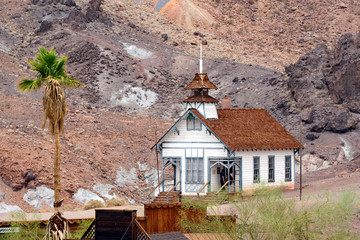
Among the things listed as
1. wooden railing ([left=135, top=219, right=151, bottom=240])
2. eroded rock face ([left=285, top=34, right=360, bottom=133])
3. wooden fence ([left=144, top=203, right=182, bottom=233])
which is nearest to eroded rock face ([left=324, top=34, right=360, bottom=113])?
eroded rock face ([left=285, top=34, right=360, bottom=133])

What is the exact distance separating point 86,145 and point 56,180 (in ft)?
110

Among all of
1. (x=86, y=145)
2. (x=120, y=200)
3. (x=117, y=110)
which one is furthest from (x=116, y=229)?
(x=117, y=110)

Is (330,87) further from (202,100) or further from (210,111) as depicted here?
(202,100)

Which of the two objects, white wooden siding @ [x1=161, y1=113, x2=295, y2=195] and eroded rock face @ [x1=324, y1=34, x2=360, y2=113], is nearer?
white wooden siding @ [x1=161, y1=113, x2=295, y2=195]

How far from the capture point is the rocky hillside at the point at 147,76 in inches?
2153

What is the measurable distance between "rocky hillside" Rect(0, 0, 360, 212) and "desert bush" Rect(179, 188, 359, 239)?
87.1ft

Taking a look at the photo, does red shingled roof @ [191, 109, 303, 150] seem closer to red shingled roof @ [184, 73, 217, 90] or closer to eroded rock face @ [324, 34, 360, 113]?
red shingled roof @ [184, 73, 217, 90]

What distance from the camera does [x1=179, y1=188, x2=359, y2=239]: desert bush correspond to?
21500 millimetres

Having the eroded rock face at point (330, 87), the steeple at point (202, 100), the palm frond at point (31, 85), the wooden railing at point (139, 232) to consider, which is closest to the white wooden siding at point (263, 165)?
the steeple at point (202, 100)

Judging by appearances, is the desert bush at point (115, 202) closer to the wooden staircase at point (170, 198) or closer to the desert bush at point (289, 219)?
the wooden staircase at point (170, 198)

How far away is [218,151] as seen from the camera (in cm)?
3709

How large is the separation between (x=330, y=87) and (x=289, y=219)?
173 ft

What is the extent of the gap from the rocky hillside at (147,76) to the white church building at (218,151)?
14083 mm

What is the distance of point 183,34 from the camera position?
11131 centimetres
